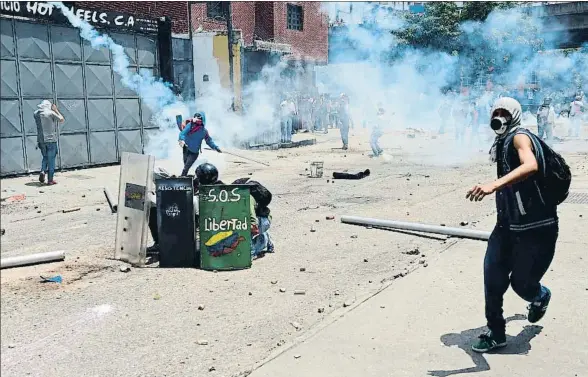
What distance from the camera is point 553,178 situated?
3752 mm

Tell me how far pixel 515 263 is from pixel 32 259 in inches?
191

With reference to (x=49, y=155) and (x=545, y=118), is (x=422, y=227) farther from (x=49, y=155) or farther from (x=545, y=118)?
(x=545, y=118)

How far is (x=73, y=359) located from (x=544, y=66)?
2809cm

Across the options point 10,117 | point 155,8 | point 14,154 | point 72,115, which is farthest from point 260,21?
point 14,154

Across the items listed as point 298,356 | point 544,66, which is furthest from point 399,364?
point 544,66

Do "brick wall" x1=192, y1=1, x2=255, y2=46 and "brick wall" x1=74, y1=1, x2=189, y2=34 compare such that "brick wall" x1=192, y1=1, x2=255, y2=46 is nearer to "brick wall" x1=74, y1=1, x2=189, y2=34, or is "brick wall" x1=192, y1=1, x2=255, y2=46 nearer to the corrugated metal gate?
"brick wall" x1=74, y1=1, x2=189, y2=34

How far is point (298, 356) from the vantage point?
13.0ft

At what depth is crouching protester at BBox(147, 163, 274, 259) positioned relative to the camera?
20.8 feet

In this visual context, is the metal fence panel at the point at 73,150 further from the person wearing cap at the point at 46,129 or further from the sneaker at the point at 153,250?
the sneaker at the point at 153,250

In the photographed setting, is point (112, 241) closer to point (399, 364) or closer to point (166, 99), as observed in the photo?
point (399, 364)

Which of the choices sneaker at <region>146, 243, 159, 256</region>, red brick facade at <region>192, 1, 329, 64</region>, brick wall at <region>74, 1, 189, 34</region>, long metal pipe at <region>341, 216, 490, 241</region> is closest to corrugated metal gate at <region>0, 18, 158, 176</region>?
brick wall at <region>74, 1, 189, 34</region>

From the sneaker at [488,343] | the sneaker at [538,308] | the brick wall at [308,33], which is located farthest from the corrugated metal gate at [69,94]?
the brick wall at [308,33]

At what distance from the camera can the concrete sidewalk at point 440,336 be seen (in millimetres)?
3766

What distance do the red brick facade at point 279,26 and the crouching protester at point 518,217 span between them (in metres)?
22.4
